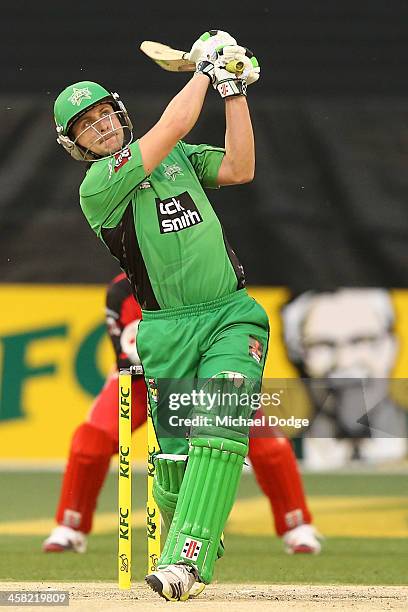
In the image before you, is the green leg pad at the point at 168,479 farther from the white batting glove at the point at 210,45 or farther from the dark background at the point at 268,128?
the dark background at the point at 268,128

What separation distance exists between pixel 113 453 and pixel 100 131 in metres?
2.01

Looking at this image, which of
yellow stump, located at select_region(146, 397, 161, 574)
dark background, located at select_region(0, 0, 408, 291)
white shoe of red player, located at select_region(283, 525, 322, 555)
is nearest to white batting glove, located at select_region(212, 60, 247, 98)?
yellow stump, located at select_region(146, 397, 161, 574)

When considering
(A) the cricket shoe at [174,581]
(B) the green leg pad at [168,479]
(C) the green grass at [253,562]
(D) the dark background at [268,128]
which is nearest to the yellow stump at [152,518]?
(B) the green leg pad at [168,479]

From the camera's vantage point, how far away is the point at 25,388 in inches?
297

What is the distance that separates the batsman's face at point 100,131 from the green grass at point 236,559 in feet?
5.20

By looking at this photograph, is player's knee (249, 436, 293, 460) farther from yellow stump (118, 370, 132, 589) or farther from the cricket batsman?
the cricket batsman

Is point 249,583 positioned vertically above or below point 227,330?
below

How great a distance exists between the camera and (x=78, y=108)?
3979 mm

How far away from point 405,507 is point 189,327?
3.27m

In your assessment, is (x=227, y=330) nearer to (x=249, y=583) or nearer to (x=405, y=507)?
(x=249, y=583)

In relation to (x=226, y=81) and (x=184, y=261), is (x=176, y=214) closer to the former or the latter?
(x=184, y=261)

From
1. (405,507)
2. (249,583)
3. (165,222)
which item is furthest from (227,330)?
(405,507)

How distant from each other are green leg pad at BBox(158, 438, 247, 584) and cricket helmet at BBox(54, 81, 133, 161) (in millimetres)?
913

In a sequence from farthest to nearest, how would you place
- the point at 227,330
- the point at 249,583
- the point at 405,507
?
the point at 405,507, the point at 249,583, the point at 227,330
